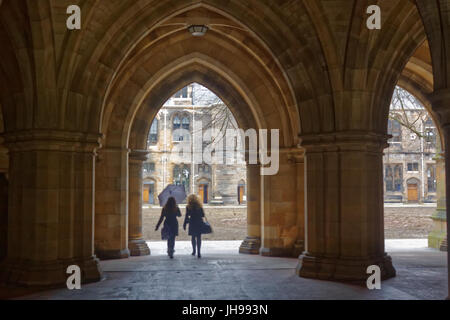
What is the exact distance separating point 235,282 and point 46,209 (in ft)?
10.3

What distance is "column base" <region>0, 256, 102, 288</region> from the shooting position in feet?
22.8

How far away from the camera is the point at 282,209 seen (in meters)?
11.6

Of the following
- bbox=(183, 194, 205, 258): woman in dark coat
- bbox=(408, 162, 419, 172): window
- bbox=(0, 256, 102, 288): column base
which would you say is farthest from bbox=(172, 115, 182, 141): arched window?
bbox=(0, 256, 102, 288): column base

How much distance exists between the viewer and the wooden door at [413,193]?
131 ft

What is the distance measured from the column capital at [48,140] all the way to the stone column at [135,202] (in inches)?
194

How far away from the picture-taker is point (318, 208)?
26.3 ft

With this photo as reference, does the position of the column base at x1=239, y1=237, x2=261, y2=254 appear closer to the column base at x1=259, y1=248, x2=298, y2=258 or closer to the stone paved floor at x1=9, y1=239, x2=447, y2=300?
the column base at x1=259, y1=248, x2=298, y2=258

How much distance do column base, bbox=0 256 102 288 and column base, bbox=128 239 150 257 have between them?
4711mm

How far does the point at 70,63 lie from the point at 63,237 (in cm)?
272

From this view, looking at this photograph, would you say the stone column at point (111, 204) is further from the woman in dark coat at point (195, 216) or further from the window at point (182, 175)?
the window at point (182, 175)

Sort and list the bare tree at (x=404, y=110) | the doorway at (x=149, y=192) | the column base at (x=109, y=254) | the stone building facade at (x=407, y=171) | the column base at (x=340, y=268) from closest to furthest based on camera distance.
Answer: the column base at (x=340, y=268)
the column base at (x=109, y=254)
the bare tree at (x=404, y=110)
the doorway at (x=149, y=192)
the stone building facade at (x=407, y=171)

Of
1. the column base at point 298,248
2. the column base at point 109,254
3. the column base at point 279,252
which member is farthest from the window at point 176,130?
the column base at point 298,248
